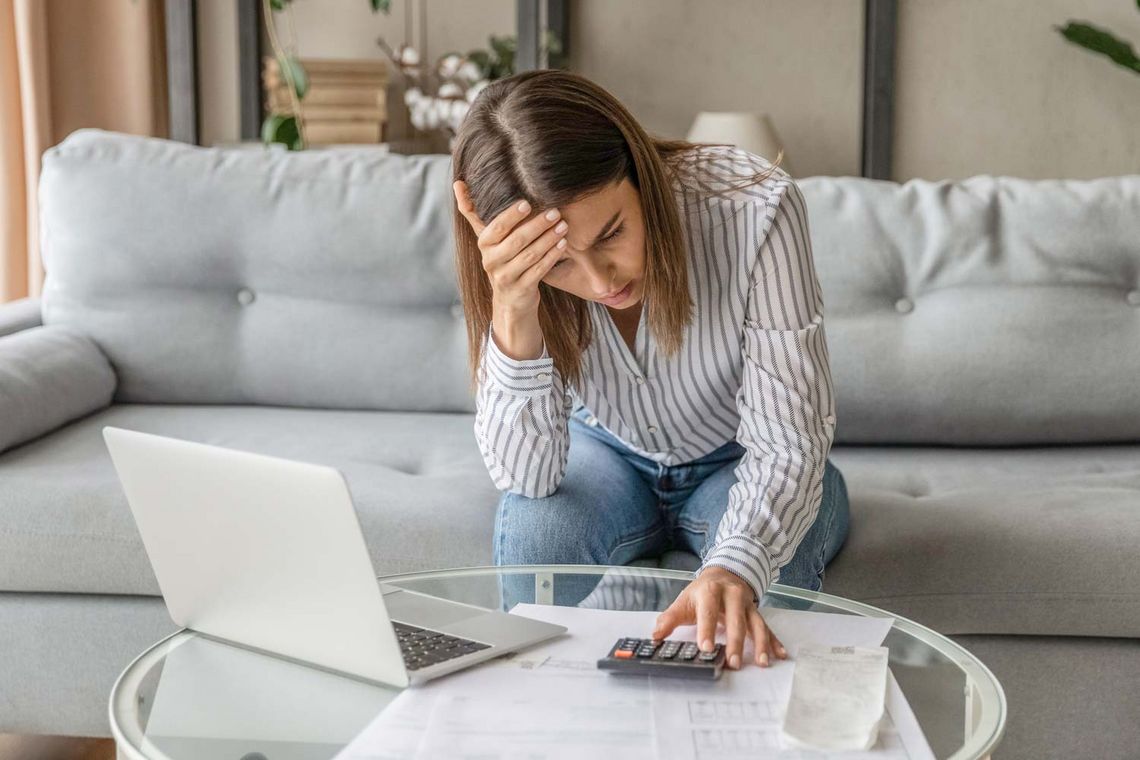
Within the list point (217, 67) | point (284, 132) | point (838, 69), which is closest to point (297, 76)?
point (284, 132)

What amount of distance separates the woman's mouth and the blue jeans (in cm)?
25

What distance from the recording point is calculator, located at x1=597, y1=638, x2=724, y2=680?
841mm

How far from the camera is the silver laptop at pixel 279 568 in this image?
80 cm

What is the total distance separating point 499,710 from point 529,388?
0.50 m

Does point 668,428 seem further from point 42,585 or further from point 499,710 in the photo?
point 42,585

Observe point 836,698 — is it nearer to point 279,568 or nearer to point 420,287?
point 279,568

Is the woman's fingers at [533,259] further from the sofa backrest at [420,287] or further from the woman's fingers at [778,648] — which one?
the sofa backrest at [420,287]

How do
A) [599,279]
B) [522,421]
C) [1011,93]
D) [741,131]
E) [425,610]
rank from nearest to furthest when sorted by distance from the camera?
[425,610] < [599,279] < [522,421] < [741,131] < [1011,93]

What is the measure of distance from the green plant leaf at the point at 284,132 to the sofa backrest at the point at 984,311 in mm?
1347

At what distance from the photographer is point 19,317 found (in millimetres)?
2020

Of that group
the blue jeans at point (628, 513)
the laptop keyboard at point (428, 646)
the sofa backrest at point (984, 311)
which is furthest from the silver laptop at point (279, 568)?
the sofa backrest at point (984, 311)

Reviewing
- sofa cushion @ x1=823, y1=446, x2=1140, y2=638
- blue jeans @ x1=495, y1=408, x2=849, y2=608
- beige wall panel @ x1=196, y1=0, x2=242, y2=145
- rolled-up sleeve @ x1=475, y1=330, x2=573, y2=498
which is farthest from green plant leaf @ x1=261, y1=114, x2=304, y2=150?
sofa cushion @ x1=823, y1=446, x2=1140, y2=638

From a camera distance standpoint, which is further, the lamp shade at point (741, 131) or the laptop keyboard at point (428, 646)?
the lamp shade at point (741, 131)

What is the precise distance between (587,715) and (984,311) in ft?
3.98
